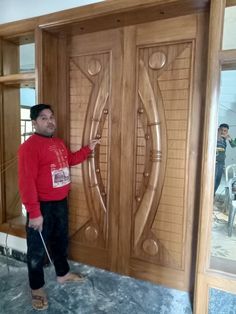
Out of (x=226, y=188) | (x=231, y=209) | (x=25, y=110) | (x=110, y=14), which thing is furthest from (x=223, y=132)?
(x=25, y=110)

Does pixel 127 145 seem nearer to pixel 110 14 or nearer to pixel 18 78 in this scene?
pixel 110 14

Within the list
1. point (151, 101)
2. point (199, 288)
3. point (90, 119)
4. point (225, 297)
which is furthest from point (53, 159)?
point (225, 297)

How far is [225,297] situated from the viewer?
166 centimetres

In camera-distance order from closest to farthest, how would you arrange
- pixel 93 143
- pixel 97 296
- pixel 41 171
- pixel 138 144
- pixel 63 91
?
pixel 41 171, pixel 97 296, pixel 138 144, pixel 93 143, pixel 63 91

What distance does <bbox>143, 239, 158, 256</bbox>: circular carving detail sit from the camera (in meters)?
2.11

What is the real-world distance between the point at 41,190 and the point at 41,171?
0.14m

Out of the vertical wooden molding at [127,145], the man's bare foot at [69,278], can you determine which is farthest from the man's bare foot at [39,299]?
the vertical wooden molding at [127,145]

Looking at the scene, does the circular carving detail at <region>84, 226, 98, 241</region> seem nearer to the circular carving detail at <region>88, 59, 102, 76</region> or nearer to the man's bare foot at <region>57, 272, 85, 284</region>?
the man's bare foot at <region>57, 272, 85, 284</region>

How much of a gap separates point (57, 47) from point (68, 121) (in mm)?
632

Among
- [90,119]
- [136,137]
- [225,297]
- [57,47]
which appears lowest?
[225,297]

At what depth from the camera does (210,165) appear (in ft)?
5.42

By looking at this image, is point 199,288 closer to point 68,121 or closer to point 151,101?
point 151,101

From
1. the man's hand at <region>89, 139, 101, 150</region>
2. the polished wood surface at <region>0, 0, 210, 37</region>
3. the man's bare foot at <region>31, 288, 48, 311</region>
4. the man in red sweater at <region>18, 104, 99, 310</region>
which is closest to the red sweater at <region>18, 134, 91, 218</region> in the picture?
the man in red sweater at <region>18, 104, 99, 310</region>

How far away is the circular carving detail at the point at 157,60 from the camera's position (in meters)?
1.96
